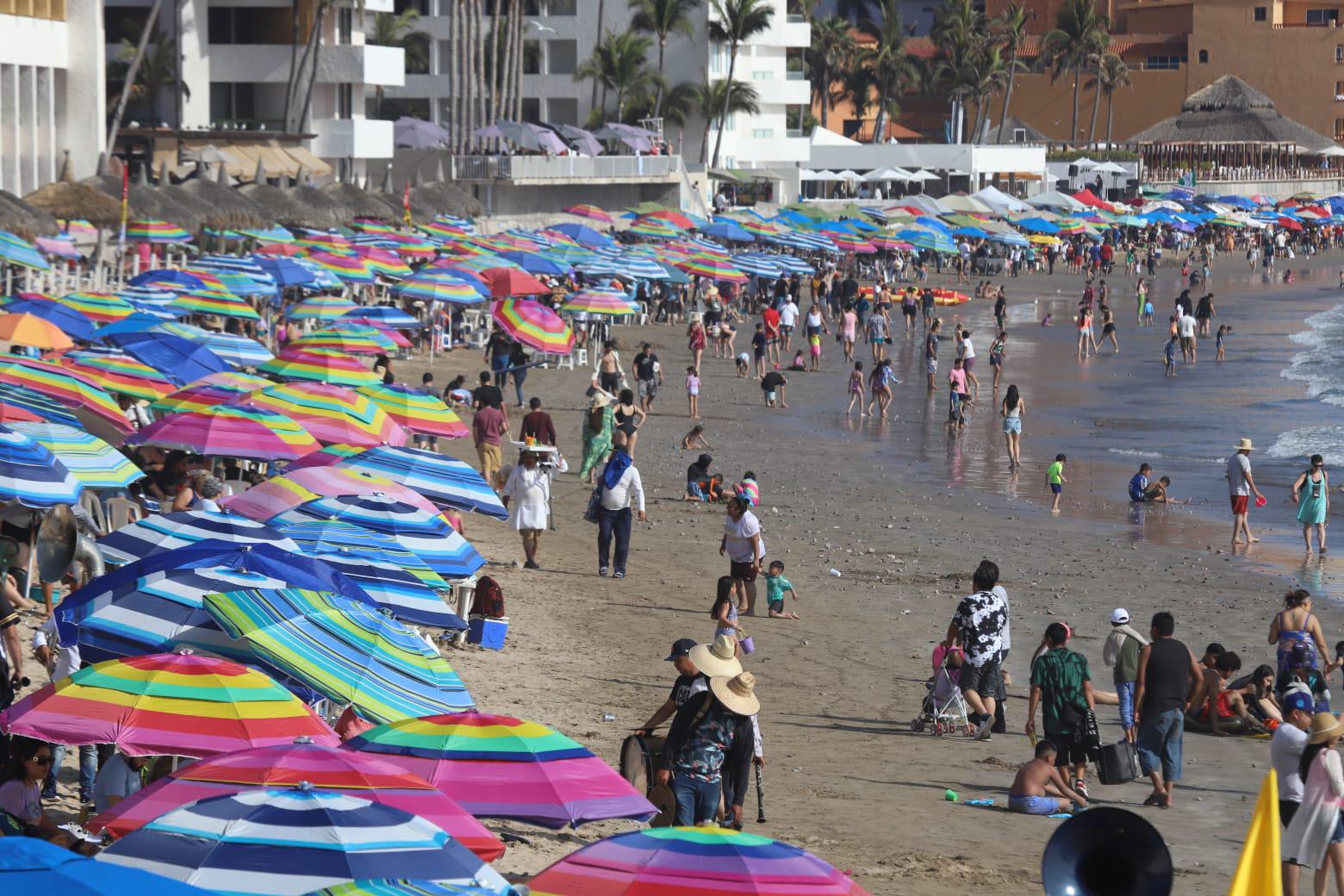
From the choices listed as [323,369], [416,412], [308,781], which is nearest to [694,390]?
[323,369]

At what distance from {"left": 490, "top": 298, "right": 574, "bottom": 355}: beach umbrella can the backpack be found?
12.7 m

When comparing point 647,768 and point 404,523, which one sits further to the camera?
point 404,523

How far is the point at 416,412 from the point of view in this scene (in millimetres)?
17375

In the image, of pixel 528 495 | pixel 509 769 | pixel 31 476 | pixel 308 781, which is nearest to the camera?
pixel 308 781

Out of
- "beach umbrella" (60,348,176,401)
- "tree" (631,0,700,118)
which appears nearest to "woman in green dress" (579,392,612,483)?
"beach umbrella" (60,348,176,401)

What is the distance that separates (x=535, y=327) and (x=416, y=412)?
940 cm

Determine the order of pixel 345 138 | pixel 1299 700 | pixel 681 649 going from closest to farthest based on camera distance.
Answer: pixel 681 649, pixel 1299 700, pixel 345 138

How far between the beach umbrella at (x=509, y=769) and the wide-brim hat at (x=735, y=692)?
3.30 ft

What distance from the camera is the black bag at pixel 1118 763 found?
1082 cm

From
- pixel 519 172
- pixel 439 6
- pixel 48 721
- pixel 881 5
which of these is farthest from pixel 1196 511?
pixel 881 5

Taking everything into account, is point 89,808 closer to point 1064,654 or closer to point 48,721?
point 48,721

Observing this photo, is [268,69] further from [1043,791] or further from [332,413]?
[1043,791]

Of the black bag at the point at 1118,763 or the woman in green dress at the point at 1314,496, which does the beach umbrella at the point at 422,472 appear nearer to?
the black bag at the point at 1118,763

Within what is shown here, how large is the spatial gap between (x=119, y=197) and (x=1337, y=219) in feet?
226
